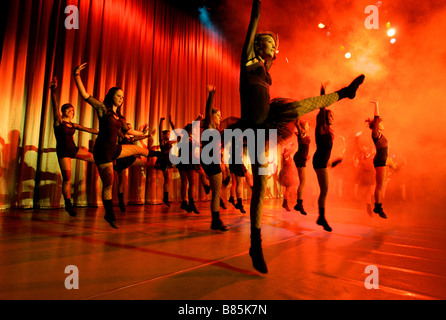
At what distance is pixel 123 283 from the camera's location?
1.15 metres

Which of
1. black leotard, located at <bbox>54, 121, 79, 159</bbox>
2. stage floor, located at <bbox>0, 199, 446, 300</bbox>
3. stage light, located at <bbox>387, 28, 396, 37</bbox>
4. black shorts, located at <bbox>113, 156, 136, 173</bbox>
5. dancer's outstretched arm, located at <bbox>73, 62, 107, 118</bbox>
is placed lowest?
stage floor, located at <bbox>0, 199, 446, 300</bbox>

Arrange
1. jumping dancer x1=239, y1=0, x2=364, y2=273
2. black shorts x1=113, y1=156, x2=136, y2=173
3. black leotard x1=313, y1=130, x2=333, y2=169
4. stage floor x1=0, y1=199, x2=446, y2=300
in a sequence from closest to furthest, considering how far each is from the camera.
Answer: stage floor x1=0, y1=199, x2=446, y2=300, jumping dancer x1=239, y1=0, x2=364, y2=273, black leotard x1=313, y1=130, x2=333, y2=169, black shorts x1=113, y1=156, x2=136, y2=173

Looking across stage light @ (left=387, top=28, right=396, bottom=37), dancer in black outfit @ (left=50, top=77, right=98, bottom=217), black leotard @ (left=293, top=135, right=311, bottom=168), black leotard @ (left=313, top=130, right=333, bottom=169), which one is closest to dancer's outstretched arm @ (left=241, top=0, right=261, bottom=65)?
black leotard @ (left=313, top=130, right=333, bottom=169)

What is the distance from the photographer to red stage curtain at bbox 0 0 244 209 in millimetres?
4152

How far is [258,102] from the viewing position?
4.88ft

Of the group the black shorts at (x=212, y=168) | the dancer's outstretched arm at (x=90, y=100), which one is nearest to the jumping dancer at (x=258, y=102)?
the black shorts at (x=212, y=168)

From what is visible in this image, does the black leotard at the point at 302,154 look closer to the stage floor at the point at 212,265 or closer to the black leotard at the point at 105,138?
the stage floor at the point at 212,265

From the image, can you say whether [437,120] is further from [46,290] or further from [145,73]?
[46,290]

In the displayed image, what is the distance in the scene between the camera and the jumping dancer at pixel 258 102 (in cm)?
145

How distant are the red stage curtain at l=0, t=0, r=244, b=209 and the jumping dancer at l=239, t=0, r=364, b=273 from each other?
14.4 ft

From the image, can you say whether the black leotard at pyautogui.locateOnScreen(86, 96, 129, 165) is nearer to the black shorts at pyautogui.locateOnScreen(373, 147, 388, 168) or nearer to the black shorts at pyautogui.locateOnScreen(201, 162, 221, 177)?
the black shorts at pyautogui.locateOnScreen(201, 162, 221, 177)

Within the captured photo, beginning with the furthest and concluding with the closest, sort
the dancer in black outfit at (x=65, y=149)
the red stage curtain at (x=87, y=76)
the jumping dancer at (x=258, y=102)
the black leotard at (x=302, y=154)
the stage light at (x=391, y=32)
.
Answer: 1. the stage light at (x=391, y=32)
2. the red stage curtain at (x=87, y=76)
3. the black leotard at (x=302, y=154)
4. the dancer in black outfit at (x=65, y=149)
5. the jumping dancer at (x=258, y=102)

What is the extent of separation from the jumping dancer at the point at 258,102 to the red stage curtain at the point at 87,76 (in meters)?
4.39

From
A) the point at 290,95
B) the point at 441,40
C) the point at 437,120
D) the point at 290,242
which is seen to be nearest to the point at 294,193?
the point at 290,95
